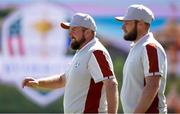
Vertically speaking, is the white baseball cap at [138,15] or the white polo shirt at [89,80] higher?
the white baseball cap at [138,15]

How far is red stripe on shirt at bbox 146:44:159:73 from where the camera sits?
240 inches

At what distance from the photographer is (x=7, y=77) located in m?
13.2

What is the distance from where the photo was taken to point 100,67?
6.32 meters

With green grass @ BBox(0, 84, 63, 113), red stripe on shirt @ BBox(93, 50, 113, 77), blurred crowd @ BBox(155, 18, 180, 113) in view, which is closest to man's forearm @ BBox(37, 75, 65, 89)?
red stripe on shirt @ BBox(93, 50, 113, 77)

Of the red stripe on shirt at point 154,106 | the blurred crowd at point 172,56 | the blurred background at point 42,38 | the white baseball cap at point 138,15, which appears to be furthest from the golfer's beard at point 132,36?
the blurred background at point 42,38

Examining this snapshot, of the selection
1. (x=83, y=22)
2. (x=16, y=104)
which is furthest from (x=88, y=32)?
(x=16, y=104)

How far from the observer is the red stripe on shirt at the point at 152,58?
6102mm

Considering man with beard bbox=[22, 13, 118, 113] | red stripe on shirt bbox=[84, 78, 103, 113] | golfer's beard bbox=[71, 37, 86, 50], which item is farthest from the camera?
golfer's beard bbox=[71, 37, 86, 50]

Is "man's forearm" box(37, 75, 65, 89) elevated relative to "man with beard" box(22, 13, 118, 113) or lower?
lower

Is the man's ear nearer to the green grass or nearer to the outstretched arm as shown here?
the outstretched arm

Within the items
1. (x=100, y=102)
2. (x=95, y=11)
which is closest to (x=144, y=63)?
(x=100, y=102)

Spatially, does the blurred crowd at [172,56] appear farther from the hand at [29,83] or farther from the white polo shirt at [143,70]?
the white polo shirt at [143,70]

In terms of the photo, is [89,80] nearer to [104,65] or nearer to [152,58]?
[104,65]

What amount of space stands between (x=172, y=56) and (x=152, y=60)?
6853mm
